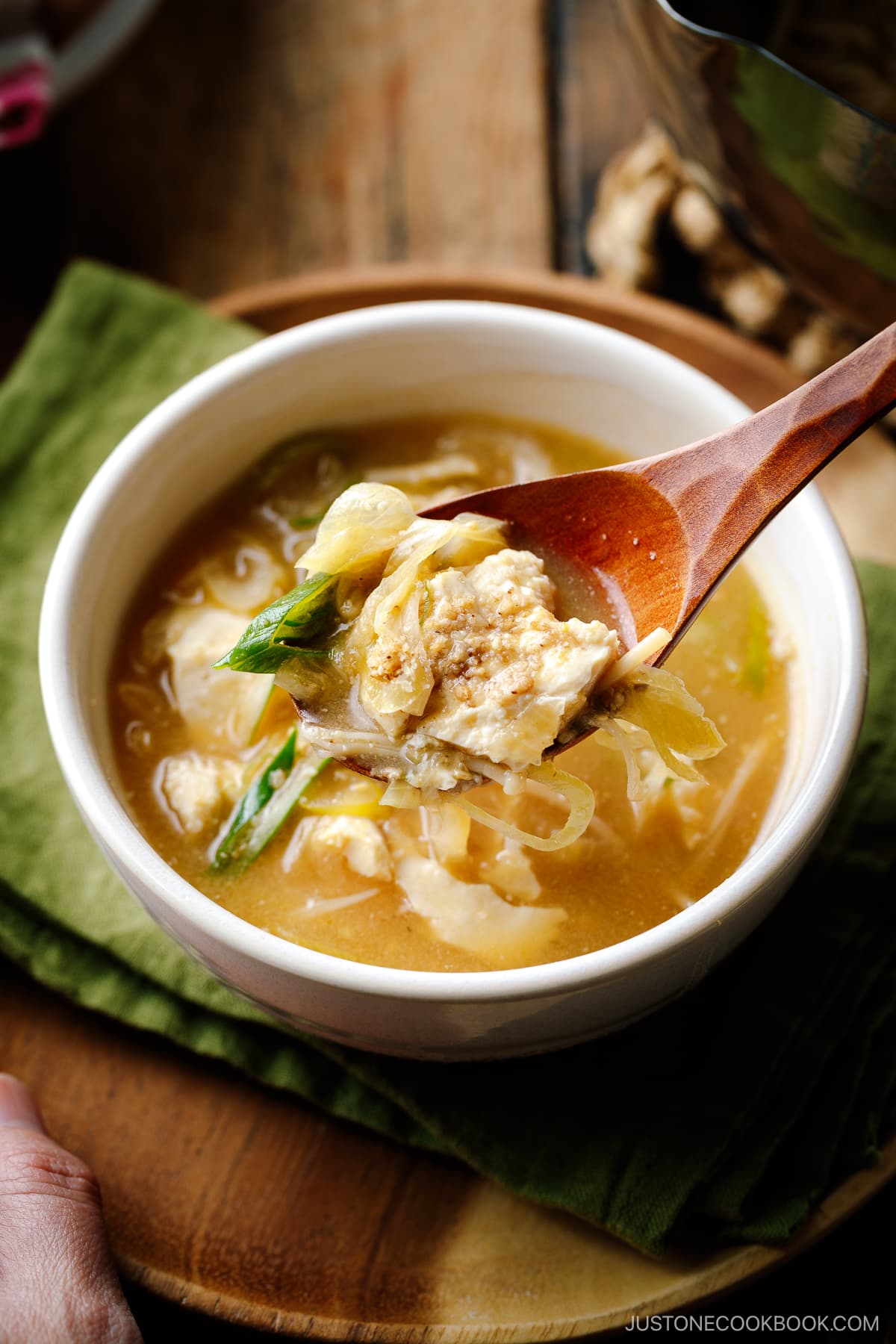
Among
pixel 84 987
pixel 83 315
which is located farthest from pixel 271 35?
pixel 84 987

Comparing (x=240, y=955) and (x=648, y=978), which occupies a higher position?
(x=240, y=955)

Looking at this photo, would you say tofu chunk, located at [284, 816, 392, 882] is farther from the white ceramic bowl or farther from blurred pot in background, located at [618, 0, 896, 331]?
blurred pot in background, located at [618, 0, 896, 331]

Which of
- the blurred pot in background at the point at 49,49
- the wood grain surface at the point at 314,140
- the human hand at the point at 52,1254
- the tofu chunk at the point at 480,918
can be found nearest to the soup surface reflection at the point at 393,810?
the tofu chunk at the point at 480,918

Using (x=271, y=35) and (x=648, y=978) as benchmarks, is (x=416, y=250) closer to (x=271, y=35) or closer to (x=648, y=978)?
(x=271, y=35)

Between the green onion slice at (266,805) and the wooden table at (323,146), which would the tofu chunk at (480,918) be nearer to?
the green onion slice at (266,805)

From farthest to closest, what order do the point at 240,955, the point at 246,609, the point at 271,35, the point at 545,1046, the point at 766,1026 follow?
the point at 271,35 → the point at 246,609 → the point at 766,1026 → the point at 545,1046 → the point at 240,955

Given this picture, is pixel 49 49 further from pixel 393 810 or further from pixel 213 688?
pixel 393 810

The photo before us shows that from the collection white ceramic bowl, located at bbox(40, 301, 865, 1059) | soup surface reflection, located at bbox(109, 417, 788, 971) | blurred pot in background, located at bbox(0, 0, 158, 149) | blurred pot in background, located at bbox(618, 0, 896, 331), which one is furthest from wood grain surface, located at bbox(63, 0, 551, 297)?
soup surface reflection, located at bbox(109, 417, 788, 971)
